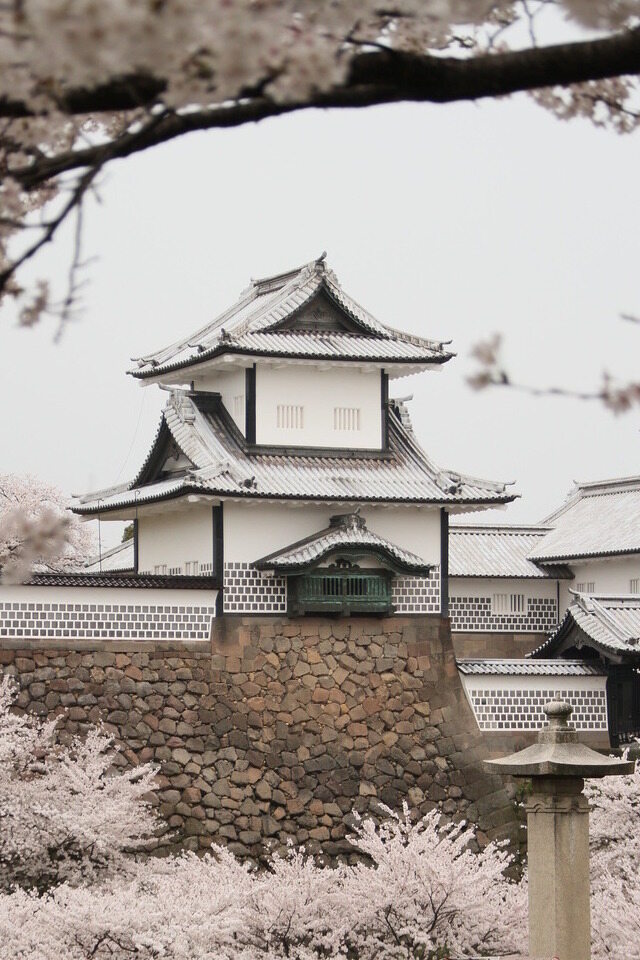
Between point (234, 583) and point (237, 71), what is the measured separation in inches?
652

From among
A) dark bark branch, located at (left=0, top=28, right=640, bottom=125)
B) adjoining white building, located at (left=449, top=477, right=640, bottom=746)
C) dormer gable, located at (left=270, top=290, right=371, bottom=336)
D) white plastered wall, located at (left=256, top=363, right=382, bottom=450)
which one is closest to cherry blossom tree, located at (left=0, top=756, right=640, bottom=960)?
adjoining white building, located at (left=449, top=477, right=640, bottom=746)

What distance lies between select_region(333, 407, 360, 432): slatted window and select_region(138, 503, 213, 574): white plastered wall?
7.44 ft

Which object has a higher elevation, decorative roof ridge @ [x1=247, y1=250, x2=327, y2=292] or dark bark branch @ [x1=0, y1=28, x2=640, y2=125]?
decorative roof ridge @ [x1=247, y1=250, x2=327, y2=292]

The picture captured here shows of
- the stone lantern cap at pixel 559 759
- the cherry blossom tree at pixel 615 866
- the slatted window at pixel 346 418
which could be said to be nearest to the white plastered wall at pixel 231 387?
the slatted window at pixel 346 418

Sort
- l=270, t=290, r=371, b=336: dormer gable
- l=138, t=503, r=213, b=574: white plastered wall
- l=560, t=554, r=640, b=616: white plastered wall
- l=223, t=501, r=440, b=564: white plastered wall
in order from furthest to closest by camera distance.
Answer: l=560, t=554, r=640, b=616: white plastered wall → l=270, t=290, r=371, b=336: dormer gable → l=138, t=503, r=213, b=574: white plastered wall → l=223, t=501, r=440, b=564: white plastered wall

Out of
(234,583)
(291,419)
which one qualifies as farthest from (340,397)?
(234,583)

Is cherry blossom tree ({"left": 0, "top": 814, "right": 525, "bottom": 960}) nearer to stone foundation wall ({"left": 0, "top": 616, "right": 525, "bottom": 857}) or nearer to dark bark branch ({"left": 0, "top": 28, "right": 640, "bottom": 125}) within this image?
stone foundation wall ({"left": 0, "top": 616, "right": 525, "bottom": 857})

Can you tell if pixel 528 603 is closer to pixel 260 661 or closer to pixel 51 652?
pixel 260 661

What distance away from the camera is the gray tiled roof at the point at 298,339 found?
2039cm

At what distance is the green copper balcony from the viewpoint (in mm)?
19781

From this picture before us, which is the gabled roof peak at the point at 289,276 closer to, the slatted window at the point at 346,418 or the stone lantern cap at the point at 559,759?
the slatted window at the point at 346,418

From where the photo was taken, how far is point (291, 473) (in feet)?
67.3

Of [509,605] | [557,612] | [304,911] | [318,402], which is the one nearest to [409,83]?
[304,911]

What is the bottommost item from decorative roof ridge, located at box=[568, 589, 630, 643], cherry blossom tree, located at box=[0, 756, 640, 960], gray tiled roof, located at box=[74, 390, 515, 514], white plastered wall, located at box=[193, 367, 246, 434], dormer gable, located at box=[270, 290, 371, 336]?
cherry blossom tree, located at box=[0, 756, 640, 960]
